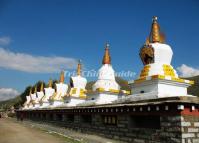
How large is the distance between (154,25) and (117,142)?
757 centimetres

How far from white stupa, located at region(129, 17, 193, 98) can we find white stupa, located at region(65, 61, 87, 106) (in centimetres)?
1107

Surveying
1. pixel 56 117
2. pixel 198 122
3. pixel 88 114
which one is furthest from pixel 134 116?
pixel 56 117

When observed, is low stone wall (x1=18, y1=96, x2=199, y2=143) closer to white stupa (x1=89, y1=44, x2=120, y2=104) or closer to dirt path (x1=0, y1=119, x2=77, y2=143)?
white stupa (x1=89, y1=44, x2=120, y2=104)

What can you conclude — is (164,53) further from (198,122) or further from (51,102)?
(51,102)

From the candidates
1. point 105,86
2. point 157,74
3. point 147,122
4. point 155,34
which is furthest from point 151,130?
point 105,86

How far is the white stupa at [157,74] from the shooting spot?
14148 mm

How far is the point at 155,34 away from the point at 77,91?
12.1 metres

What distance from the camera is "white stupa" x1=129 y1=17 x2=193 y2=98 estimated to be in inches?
557

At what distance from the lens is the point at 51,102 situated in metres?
32.5

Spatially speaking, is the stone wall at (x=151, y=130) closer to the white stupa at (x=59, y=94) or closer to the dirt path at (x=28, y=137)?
the dirt path at (x=28, y=137)

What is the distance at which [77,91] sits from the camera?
1042 inches

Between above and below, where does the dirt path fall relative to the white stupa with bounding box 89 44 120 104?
below

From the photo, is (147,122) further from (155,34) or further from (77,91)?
(77,91)

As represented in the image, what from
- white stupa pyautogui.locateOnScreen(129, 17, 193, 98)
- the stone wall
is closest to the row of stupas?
white stupa pyautogui.locateOnScreen(129, 17, 193, 98)
